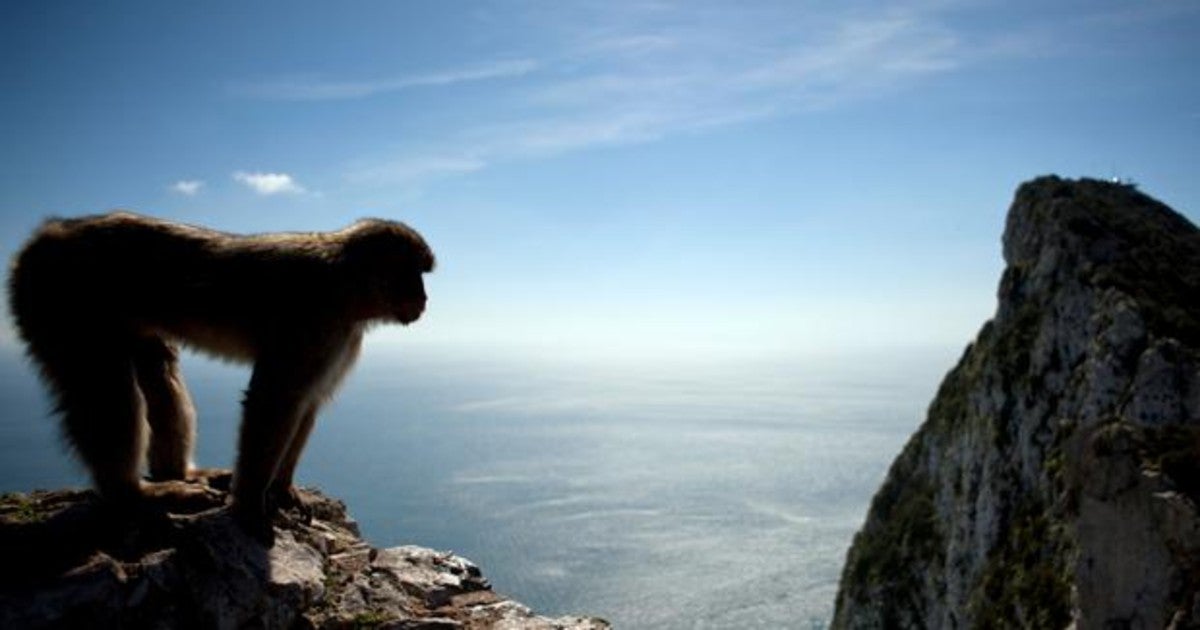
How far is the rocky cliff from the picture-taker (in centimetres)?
3291

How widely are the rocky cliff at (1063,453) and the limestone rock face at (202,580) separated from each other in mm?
32538

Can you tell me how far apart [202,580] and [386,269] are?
116 inches

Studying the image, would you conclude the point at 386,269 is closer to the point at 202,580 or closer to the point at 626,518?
the point at 202,580

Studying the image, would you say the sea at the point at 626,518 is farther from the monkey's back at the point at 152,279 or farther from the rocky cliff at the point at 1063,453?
the monkey's back at the point at 152,279

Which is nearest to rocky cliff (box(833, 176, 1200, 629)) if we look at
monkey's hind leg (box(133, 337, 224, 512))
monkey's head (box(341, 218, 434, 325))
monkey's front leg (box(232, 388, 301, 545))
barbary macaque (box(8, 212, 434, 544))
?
monkey's head (box(341, 218, 434, 325))

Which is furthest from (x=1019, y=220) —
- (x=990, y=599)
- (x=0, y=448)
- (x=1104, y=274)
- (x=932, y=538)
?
(x=0, y=448)

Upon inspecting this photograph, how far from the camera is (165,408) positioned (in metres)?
7.57

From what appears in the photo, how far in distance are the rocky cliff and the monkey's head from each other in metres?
33.7

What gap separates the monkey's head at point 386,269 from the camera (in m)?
7.03

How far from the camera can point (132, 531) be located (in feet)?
21.2

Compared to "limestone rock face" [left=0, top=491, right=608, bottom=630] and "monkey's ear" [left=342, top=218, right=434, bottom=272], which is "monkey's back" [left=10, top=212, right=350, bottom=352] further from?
"limestone rock face" [left=0, top=491, right=608, bottom=630]

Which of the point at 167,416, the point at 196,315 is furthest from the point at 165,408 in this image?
the point at 196,315

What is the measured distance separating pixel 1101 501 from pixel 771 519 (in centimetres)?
10188

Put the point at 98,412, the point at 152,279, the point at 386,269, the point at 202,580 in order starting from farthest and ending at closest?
1. the point at 386,269
2. the point at 152,279
3. the point at 98,412
4. the point at 202,580
